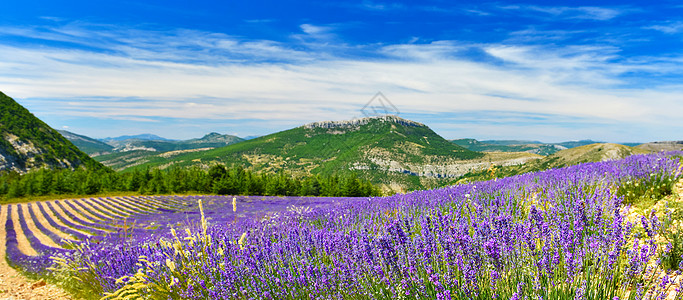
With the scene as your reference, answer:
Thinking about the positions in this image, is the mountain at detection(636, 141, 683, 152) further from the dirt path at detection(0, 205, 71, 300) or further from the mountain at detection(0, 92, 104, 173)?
the mountain at detection(0, 92, 104, 173)

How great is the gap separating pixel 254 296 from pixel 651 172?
668cm

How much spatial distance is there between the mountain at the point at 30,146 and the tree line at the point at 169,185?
1542 inches

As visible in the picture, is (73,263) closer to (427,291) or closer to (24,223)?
(427,291)

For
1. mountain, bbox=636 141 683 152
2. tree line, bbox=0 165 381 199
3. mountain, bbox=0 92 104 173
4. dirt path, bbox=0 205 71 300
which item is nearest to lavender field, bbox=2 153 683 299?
dirt path, bbox=0 205 71 300

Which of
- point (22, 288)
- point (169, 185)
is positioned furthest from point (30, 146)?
point (22, 288)

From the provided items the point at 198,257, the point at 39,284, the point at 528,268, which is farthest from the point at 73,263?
the point at 528,268

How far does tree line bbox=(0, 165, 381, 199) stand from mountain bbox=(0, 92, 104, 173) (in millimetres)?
39158

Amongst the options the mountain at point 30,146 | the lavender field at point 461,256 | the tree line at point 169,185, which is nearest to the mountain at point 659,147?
the lavender field at point 461,256

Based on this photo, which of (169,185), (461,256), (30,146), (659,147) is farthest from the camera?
(30,146)

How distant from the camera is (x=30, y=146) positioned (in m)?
76.8

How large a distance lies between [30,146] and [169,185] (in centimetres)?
6554

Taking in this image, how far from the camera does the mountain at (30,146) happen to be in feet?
235

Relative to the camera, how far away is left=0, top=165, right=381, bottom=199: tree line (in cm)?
3731

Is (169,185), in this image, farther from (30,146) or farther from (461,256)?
(30,146)
